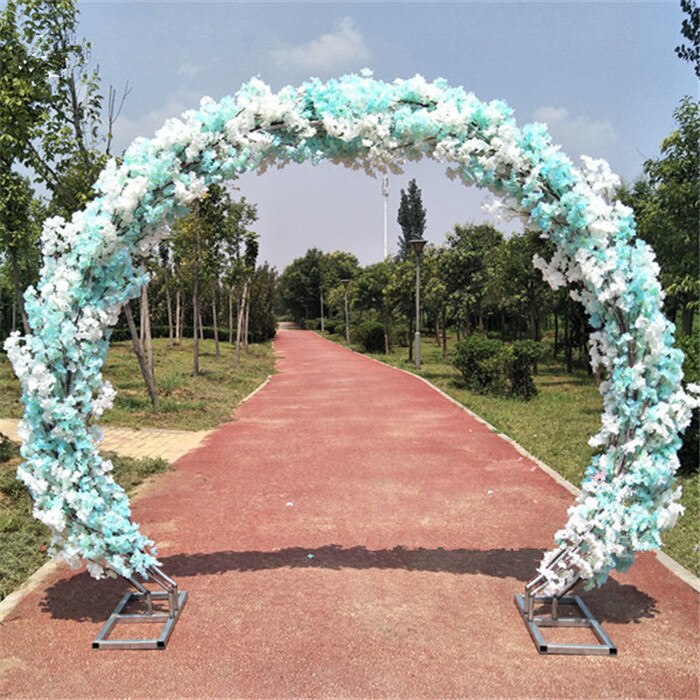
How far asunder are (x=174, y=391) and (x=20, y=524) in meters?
8.53

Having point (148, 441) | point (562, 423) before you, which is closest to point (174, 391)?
point (148, 441)

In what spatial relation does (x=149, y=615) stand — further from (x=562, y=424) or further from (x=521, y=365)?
(x=521, y=365)

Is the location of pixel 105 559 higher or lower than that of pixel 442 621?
higher

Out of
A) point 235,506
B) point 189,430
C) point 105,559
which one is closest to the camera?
point 105,559

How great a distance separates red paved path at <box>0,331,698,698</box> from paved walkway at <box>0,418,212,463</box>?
1.01 meters

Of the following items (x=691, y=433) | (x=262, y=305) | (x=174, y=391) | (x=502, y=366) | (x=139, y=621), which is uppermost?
(x=262, y=305)

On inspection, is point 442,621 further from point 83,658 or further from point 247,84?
point 247,84

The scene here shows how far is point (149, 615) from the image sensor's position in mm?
4051

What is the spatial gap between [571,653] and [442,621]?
0.78m

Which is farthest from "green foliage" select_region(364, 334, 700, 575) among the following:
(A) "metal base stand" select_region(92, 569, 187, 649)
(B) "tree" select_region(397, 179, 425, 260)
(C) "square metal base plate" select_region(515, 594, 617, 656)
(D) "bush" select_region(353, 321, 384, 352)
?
(B) "tree" select_region(397, 179, 425, 260)

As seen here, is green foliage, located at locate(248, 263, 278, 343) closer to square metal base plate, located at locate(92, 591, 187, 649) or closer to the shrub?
the shrub

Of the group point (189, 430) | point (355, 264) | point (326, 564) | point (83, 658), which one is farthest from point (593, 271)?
point (355, 264)

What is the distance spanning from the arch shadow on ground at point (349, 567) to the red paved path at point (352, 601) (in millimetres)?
17

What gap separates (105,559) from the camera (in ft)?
12.8
